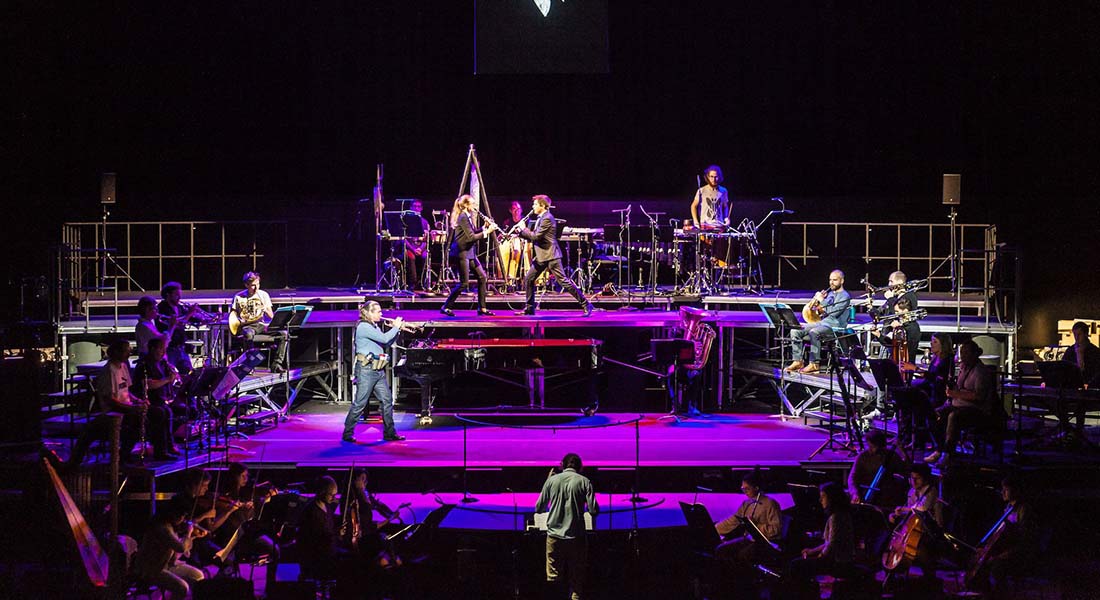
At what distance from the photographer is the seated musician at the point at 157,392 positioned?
11203 millimetres

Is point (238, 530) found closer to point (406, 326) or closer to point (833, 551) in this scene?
point (406, 326)

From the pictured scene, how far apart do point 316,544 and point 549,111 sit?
11296mm

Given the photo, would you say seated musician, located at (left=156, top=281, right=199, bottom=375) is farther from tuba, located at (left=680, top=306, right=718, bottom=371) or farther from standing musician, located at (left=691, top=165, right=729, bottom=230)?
standing musician, located at (left=691, top=165, right=729, bottom=230)

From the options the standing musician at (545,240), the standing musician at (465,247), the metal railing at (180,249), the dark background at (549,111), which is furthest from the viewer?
the metal railing at (180,249)

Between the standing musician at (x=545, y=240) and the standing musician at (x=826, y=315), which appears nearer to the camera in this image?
the standing musician at (x=826, y=315)

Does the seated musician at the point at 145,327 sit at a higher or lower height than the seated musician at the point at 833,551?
higher

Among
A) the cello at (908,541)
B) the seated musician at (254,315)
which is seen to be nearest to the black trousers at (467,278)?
the seated musician at (254,315)

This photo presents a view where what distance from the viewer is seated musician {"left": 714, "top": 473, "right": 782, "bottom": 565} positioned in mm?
10328

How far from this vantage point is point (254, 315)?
14336mm

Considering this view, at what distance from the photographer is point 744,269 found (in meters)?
19.0

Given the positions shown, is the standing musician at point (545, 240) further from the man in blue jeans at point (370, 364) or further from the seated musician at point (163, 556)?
the seated musician at point (163, 556)

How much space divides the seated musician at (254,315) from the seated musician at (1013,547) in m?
8.56

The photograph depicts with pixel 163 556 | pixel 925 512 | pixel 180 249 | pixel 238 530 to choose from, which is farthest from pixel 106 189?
pixel 925 512

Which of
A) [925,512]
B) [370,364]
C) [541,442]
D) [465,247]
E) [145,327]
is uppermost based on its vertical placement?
[465,247]
